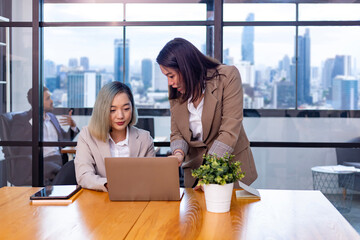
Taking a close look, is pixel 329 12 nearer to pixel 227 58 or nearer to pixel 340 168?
pixel 227 58

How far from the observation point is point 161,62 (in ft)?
7.89

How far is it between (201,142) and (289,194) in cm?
58

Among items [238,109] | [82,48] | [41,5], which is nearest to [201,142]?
[238,109]

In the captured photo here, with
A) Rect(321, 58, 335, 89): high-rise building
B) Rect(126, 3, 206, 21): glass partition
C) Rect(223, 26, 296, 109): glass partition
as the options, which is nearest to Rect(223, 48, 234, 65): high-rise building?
Rect(223, 26, 296, 109): glass partition

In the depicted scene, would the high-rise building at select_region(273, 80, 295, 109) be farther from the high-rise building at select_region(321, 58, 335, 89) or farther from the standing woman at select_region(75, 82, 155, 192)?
the standing woman at select_region(75, 82, 155, 192)

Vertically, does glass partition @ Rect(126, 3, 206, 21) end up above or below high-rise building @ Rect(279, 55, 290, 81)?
above

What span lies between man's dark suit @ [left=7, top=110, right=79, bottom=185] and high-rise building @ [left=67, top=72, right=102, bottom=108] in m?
0.24

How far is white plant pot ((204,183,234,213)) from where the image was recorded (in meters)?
1.84

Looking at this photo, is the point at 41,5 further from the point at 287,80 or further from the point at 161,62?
the point at 287,80

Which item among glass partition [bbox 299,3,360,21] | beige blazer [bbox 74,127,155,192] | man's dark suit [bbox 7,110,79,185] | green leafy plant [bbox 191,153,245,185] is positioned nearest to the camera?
green leafy plant [bbox 191,153,245,185]

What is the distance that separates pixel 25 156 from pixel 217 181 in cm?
266

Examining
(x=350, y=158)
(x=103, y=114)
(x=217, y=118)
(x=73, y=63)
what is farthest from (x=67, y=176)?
(x=350, y=158)

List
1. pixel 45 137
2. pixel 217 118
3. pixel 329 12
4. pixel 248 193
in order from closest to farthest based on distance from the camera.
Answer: pixel 248 193
pixel 217 118
pixel 329 12
pixel 45 137

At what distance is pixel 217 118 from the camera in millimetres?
2525
